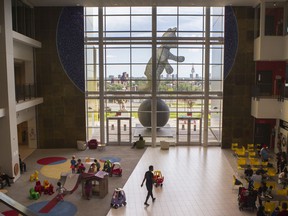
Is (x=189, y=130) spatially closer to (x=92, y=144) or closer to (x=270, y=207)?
(x=92, y=144)

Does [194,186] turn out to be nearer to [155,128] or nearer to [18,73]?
[155,128]

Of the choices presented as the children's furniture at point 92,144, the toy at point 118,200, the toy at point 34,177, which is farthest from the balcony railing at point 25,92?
the toy at point 118,200

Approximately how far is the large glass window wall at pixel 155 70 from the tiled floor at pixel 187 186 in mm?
2805

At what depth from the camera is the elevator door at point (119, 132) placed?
2202 centimetres

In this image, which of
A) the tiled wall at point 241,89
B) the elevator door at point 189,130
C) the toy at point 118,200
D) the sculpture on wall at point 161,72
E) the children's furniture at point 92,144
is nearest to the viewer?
the toy at point 118,200

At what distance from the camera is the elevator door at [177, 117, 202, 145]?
2192 cm

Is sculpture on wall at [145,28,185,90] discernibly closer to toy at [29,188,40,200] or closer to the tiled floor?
the tiled floor

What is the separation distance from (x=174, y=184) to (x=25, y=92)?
10805 millimetres

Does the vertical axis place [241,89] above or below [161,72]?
below

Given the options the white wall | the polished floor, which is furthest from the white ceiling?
the polished floor

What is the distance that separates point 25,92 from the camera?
1902cm

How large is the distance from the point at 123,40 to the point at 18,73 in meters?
7.62

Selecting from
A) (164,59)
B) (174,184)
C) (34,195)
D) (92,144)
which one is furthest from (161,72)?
(34,195)

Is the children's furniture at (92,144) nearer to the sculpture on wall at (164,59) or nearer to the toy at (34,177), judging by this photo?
the sculpture on wall at (164,59)
